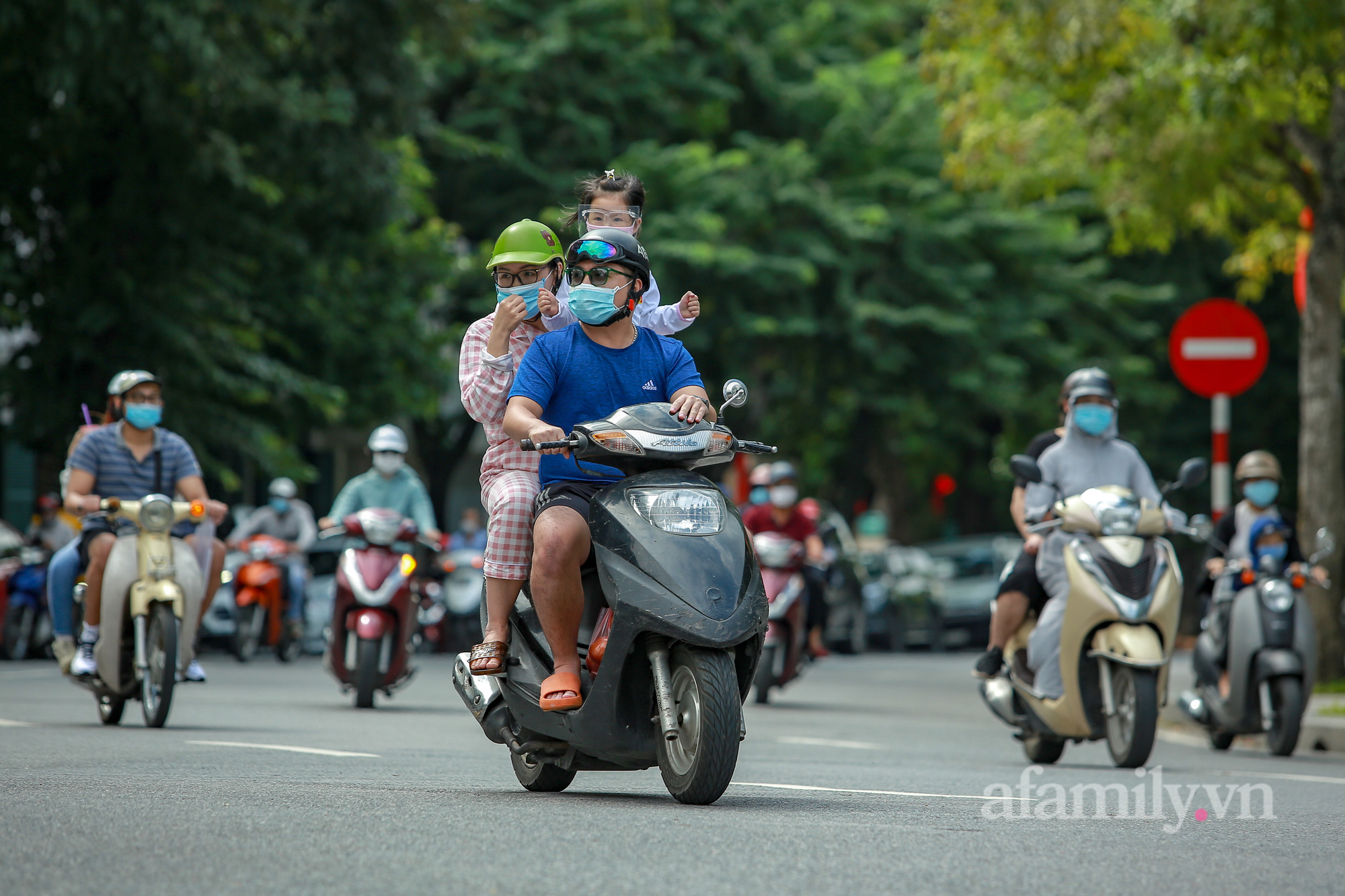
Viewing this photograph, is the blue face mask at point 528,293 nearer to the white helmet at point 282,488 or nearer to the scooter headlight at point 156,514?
the scooter headlight at point 156,514

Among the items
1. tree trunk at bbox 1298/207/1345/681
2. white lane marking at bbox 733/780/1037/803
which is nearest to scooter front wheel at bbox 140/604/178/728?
white lane marking at bbox 733/780/1037/803

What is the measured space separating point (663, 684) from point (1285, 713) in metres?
6.26

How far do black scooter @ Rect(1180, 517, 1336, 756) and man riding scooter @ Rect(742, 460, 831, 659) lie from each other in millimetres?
4945

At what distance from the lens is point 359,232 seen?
23.2 m

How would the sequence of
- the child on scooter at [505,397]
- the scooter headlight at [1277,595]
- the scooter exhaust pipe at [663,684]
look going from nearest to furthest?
the scooter exhaust pipe at [663,684] → the child on scooter at [505,397] → the scooter headlight at [1277,595]

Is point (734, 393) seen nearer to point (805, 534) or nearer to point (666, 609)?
point (666, 609)

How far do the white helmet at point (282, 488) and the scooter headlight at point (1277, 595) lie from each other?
12833 mm

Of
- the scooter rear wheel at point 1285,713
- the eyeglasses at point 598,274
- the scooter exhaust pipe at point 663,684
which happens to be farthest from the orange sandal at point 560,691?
the scooter rear wheel at point 1285,713

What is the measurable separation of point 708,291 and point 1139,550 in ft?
60.8

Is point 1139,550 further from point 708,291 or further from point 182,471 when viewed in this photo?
point 708,291

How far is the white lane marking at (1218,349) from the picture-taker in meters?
15.3

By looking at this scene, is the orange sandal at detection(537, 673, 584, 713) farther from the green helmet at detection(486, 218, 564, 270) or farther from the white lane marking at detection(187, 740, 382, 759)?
the white lane marking at detection(187, 740, 382, 759)

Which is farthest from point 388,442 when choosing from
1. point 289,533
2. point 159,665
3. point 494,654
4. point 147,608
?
point 289,533

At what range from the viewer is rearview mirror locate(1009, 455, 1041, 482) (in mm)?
9969
